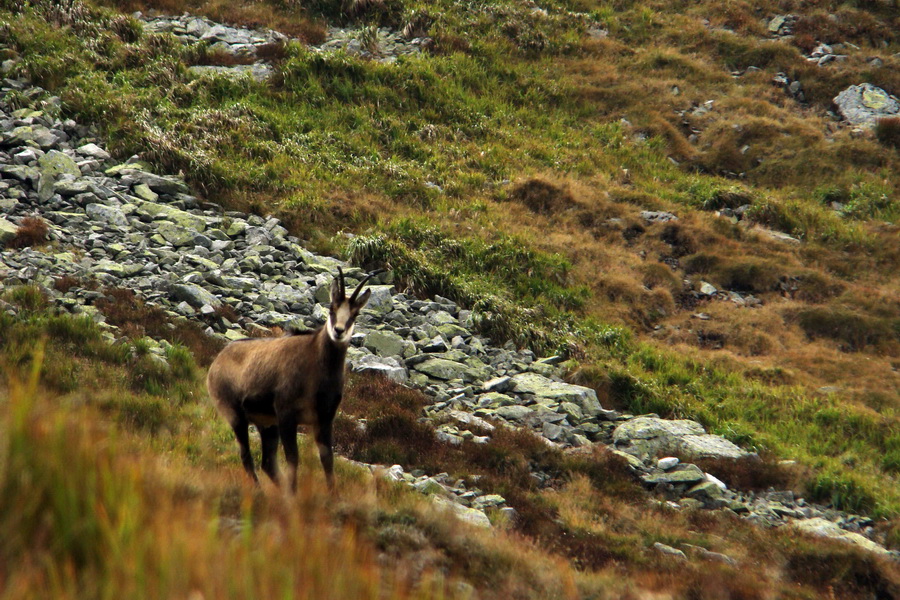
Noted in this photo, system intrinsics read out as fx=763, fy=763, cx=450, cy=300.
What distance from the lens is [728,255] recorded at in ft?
78.4

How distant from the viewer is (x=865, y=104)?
106 feet

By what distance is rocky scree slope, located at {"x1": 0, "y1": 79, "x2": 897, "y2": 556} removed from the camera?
13.0 metres

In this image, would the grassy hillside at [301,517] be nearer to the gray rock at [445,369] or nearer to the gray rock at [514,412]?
the gray rock at [514,412]

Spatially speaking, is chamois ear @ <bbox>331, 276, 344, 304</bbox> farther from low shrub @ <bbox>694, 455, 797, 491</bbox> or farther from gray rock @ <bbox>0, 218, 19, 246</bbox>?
gray rock @ <bbox>0, 218, 19, 246</bbox>

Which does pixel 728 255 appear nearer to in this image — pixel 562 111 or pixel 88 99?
pixel 562 111

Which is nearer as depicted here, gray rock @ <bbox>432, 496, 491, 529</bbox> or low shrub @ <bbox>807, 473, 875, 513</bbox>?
gray rock @ <bbox>432, 496, 491, 529</bbox>

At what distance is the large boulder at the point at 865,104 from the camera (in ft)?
104

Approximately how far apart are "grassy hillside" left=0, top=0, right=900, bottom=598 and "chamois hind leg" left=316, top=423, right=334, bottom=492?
0.51m

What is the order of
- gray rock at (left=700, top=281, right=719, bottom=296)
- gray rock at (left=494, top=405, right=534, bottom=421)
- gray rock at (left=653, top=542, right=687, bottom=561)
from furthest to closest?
gray rock at (left=700, top=281, right=719, bottom=296), gray rock at (left=494, top=405, right=534, bottom=421), gray rock at (left=653, top=542, right=687, bottom=561)

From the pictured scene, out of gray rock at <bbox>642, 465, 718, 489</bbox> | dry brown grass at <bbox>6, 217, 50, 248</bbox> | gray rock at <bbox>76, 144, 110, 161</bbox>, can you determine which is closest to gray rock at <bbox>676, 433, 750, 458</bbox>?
gray rock at <bbox>642, 465, 718, 489</bbox>

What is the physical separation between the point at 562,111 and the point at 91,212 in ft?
64.1

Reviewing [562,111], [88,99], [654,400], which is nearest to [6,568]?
[654,400]

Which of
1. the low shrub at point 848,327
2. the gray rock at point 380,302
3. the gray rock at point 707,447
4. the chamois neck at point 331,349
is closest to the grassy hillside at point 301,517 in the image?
the chamois neck at point 331,349

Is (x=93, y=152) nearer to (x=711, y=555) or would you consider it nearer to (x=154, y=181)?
(x=154, y=181)
